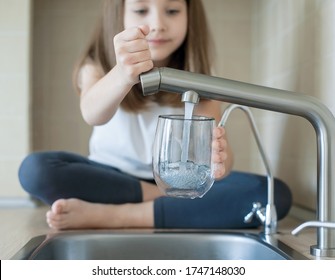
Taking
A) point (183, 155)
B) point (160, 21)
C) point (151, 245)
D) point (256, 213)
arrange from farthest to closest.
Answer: point (160, 21) < point (256, 213) < point (151, 245) < point (183, 155)

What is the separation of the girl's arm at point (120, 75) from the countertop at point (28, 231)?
25cm

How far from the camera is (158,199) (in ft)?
3.75

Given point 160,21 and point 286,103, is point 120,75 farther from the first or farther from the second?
point 160,21

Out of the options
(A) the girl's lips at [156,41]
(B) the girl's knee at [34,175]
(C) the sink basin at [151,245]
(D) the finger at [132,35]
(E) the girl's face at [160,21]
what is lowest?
(C) the sink basin at [151,245]

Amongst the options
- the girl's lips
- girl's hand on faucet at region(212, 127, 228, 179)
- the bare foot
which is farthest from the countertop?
the girl's lips

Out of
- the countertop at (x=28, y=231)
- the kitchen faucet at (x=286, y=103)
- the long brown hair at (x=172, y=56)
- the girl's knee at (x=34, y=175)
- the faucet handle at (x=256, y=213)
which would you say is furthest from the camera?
the long brown hair at (x=172, y=56)

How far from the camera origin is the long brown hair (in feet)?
4.28

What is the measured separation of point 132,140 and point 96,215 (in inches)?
12.6

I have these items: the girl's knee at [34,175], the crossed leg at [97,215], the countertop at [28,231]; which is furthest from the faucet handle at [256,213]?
the girl's knee at [34,175]

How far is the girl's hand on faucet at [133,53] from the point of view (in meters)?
0.73

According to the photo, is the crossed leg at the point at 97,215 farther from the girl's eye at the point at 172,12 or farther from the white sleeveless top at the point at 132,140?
the girl's eye at the point at 172,12

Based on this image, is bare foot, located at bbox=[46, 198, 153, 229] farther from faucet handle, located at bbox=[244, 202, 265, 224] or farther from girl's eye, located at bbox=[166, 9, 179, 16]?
girl's eye, located at bbox=[166, 9, 179, 16]

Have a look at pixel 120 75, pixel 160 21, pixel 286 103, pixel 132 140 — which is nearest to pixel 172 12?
pixel 160 21
